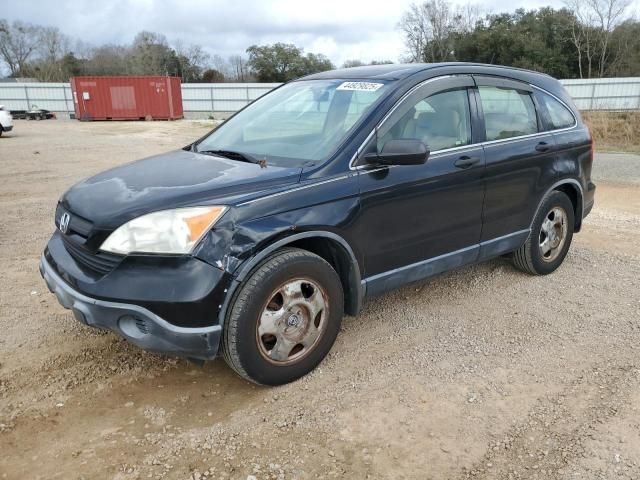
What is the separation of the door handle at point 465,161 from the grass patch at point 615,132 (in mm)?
13711

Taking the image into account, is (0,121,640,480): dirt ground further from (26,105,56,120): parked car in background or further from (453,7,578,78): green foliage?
(453,7,578,78): green foliage

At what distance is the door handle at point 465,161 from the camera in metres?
3.83

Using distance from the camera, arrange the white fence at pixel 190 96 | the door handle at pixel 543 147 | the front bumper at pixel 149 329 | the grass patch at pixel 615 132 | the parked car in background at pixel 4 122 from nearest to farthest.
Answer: the front bumper at pixel 149 329 → the door handle at pixel 543 147 → the grass patch at pixel 615 132 → the parked car in background at pixel 4 122 → the white fence at pixel 190 96

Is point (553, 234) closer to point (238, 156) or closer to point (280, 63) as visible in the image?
point (238, 156)

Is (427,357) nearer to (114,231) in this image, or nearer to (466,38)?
(114,231)

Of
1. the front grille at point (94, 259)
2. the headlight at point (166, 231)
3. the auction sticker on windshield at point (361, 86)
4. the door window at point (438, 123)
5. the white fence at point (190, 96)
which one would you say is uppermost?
the white fence at point (190, 96)

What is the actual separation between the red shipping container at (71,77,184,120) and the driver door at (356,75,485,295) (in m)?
28.9

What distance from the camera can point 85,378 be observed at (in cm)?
326

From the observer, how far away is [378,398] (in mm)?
3096

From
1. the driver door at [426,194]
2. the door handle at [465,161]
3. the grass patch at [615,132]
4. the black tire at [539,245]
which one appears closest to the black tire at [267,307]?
the driver door at [426,194]

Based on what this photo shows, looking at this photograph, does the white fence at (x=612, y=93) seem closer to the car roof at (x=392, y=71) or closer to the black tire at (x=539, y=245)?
the black tire at (x=539, y=245)

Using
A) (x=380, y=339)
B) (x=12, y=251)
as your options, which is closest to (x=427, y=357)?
(x=380, y=339)

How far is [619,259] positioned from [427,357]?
10.00 ft

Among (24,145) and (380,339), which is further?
(24,145)
